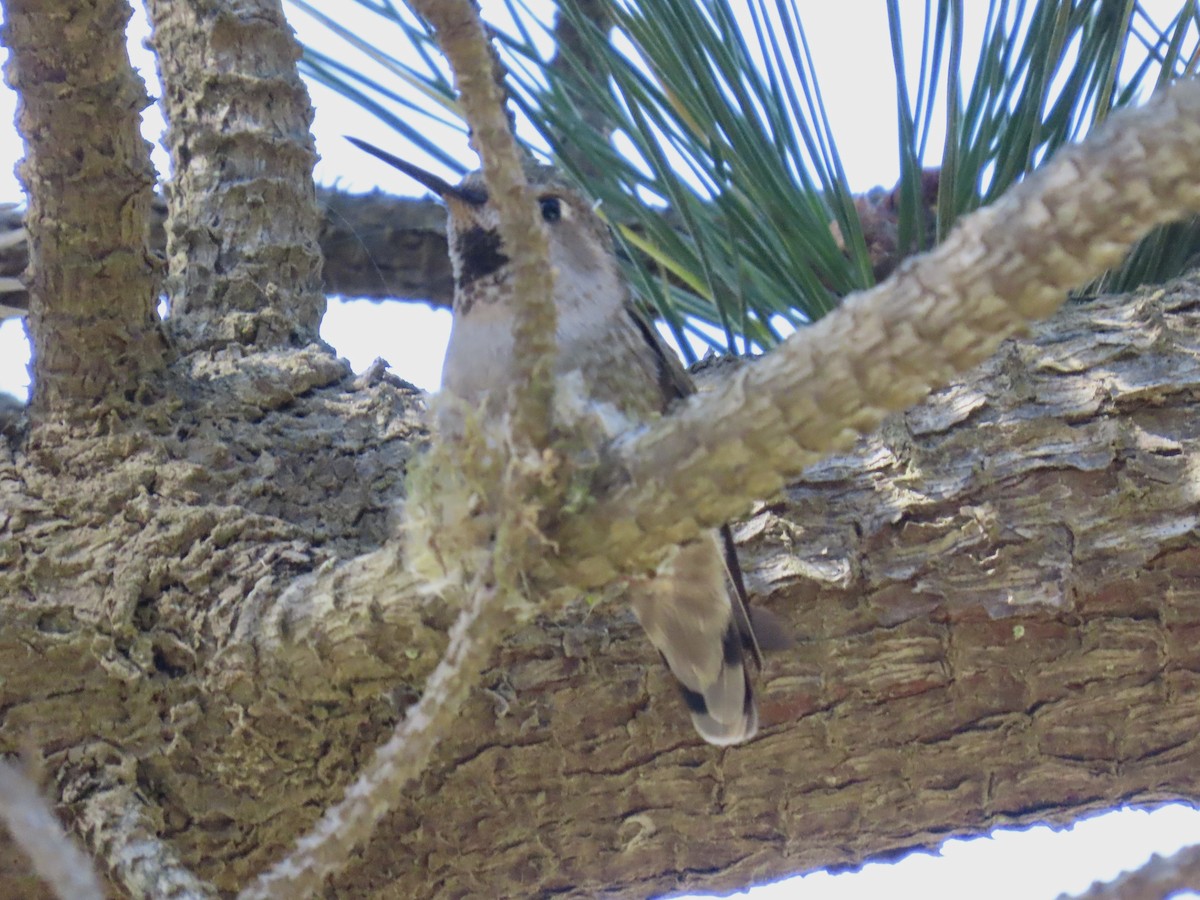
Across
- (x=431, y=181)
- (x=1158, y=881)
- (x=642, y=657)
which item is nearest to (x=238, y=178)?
(x=431, y=181)

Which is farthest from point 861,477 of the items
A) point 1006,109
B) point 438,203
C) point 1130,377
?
point 438,203

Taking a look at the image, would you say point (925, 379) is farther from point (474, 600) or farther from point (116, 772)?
point (116, 772)

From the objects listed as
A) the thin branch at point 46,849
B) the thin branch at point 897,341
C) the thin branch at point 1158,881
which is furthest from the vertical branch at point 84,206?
the thin branch at point 1158,881

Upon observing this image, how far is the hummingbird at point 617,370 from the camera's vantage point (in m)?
1.87

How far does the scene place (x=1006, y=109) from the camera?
221cm

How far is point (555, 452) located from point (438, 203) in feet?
7.49

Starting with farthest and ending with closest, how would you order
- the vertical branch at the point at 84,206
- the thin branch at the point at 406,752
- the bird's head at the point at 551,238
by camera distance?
the bird's head at the point at 551,238 → the vertical branch at the point at 84,206 → the thin branch at the point at 406,752

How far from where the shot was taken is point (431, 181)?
2223 mm

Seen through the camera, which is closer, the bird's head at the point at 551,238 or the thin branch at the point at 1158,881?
the thin branch at the point at 1158,881

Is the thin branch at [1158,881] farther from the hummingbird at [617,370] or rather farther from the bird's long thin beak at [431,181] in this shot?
the bird's long thin beak at [431,181]

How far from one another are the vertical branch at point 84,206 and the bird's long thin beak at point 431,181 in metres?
0.36

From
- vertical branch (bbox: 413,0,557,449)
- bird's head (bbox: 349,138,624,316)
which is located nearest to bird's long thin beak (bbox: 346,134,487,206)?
bird's head (bbox: 349,138,624,316)

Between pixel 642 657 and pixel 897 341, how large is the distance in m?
1.00

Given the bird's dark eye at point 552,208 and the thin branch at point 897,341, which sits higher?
the bird's dark eye at point 552,208
